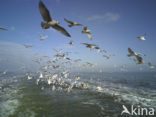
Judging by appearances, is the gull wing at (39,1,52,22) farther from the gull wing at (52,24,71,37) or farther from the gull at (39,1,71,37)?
the gull wing at (52,24,71,37)

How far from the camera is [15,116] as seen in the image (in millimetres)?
12312

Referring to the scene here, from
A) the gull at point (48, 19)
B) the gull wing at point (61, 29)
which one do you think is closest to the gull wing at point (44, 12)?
the gull at point (48, 19)

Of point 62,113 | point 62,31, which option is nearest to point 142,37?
point 62,31

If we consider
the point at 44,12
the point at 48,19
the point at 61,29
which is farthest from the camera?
the point at 48,19

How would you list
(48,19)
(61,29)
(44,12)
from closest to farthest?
(61,29) → (44,12) → (48,19)

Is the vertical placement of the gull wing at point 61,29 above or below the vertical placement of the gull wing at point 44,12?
below

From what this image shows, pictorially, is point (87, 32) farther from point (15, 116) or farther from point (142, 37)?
point (15, 116)

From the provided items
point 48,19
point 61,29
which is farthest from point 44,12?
point 61,29

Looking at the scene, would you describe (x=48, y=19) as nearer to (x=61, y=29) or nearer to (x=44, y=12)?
(x=44, y=12)

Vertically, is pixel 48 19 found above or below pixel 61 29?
above

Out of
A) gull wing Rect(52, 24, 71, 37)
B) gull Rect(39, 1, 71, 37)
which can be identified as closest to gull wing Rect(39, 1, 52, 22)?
gull Rect(39, 1, 71, 37)

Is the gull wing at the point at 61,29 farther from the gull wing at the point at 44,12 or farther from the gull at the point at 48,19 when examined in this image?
the gull wing at the point at 44,12

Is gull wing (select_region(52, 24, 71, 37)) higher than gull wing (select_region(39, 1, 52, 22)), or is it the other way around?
gull wing (select_region(39, 1, 52, 22))

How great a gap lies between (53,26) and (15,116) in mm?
13507
